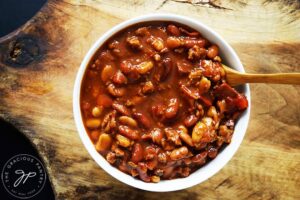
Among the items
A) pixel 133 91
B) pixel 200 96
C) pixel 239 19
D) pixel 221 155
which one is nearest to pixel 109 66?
pixel 133 91

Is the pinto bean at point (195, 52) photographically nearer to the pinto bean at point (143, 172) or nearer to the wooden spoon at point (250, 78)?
the wooden spoon at point (250, 78)

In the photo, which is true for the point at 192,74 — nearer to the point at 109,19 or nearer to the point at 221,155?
the point at 221,155

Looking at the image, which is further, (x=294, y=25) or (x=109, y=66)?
(x=294, y=25)

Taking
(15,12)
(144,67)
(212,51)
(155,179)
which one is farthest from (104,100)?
(15,12)

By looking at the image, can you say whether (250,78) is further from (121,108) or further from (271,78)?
(121,108)

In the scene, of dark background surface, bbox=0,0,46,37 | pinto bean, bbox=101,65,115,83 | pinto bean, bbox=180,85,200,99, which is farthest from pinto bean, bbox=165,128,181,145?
dark background surface, bbox=0,0,46,37

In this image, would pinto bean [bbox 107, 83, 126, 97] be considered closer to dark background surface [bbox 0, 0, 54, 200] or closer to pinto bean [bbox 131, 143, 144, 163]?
pinto bean [bbox 131, 143, 144, 163]

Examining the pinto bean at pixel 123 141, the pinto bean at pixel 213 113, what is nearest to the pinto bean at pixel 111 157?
the pinto bean at pixel 123 141

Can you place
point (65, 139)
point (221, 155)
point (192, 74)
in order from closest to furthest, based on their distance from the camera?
point (192, 74)
point (221, 155)
point (65, 139)
